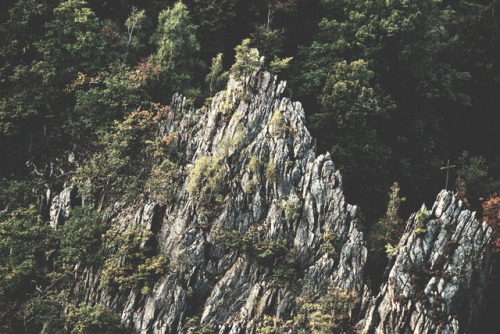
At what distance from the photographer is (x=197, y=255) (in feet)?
86.4

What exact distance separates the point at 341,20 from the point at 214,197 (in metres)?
17.8

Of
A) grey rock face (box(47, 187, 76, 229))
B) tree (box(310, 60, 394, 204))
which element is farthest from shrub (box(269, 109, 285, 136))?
grey rock face (box(47, 187, 76, 229))

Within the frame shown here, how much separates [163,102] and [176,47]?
344 centimetres

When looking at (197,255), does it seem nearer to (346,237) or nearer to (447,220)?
(346,237)

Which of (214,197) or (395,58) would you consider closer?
(214,197)

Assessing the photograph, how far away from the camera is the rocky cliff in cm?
2431

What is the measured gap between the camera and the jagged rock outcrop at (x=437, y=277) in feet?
77.5

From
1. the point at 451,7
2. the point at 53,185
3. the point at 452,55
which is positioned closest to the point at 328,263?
the point at 53,185

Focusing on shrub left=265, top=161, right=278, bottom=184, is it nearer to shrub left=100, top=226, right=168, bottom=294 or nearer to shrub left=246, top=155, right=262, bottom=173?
shrub left=246, top=155, right=262, bottom=173

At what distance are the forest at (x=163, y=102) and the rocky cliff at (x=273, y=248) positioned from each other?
3.42 feet

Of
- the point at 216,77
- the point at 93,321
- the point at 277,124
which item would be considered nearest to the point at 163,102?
the point at 216,77

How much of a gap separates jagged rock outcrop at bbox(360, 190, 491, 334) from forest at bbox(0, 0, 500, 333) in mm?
3018

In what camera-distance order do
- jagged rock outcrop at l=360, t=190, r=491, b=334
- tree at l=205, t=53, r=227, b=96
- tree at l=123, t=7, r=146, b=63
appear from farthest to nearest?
tree at l=123, t=7, r=146, b=63 → tree at l=205, t=53, r=227, b=96 → jagged rock outcrop at l=360, t=190, r=491, b=334

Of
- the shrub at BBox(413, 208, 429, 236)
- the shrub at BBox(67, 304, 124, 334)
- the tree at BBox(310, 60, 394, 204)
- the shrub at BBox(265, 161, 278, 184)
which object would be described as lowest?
the shrub at BBox(67, 304, 124, 334)
